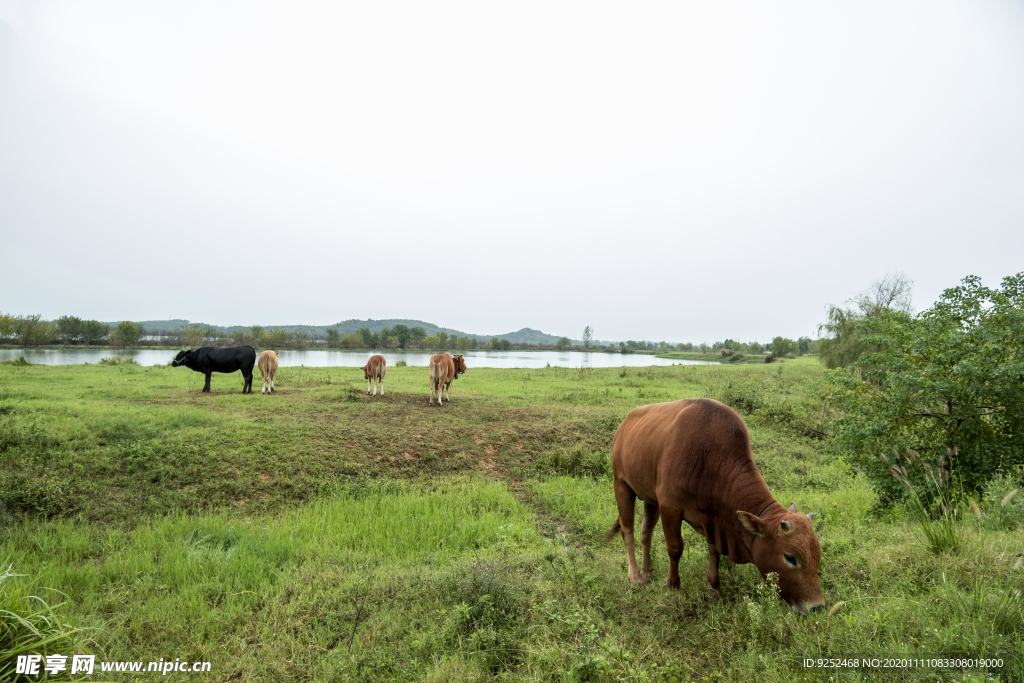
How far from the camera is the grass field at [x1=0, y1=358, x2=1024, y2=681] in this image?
283 centimetres

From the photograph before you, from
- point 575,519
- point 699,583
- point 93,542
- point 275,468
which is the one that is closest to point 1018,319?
point 699,583

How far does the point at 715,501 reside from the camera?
371 centimetres

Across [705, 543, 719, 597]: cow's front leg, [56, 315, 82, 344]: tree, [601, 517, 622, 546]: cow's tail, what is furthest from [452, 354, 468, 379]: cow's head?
[56, 315, 82, 344]: tree

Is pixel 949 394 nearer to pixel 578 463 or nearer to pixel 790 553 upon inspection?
pixel 790 553

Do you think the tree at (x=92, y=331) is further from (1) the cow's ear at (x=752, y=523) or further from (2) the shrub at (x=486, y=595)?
(1) the cow's ear at (x=752, y=523)


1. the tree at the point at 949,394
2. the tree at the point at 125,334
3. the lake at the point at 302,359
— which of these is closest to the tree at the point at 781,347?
the lake at the point at 302,359

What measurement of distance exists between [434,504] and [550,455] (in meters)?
3.18

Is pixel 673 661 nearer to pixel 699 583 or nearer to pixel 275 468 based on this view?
pixel 699 583

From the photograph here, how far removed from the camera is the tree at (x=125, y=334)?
51.6m

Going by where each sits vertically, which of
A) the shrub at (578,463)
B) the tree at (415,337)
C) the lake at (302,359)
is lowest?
the shrub at (578,463)

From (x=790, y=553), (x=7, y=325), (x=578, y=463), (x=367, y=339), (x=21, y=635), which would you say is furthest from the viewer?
(x=367, y=339)

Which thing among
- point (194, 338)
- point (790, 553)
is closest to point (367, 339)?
point (194, 338)

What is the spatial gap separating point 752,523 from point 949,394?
3.52 meters

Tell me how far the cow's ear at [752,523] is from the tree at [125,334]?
67.5 metres
